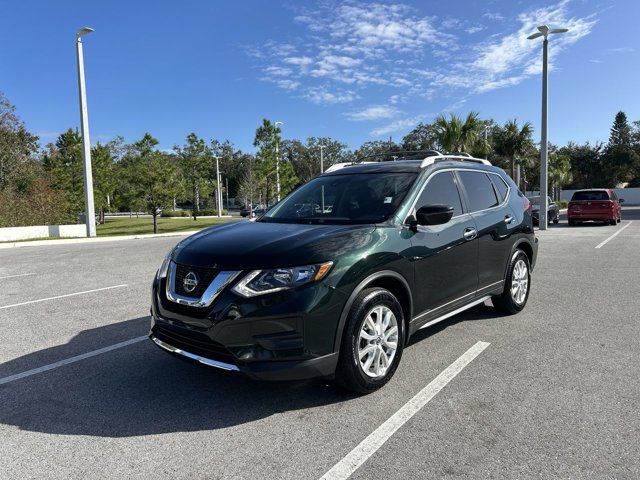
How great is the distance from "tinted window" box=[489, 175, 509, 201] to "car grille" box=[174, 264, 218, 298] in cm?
381

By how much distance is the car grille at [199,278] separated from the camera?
329 cm

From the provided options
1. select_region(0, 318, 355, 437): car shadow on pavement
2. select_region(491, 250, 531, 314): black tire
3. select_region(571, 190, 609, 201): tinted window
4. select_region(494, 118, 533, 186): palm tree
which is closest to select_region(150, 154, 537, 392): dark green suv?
select_region(0, 318, 355, 437): car shadow on pavement

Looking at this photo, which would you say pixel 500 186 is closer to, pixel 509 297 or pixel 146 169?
pixel 509 297

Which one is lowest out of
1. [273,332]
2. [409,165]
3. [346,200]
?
[273,332]

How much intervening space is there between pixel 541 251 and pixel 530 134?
1248 inches

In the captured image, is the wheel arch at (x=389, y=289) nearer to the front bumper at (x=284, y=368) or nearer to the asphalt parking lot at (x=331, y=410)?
the front bumper at (x=284, y=368)

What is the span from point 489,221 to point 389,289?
1962 mm

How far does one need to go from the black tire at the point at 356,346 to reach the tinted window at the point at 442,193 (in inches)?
43.5

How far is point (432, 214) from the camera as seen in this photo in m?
3.91

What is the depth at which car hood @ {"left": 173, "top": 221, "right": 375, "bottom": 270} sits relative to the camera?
3227 mm

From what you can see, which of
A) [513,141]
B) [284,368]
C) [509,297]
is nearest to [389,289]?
[284,368]

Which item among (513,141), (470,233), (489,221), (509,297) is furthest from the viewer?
(513,141)

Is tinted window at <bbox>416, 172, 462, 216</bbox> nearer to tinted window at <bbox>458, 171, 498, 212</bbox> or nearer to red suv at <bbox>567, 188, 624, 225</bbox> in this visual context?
tinted window at <bbox>458, 171, 498, 212</bbox>

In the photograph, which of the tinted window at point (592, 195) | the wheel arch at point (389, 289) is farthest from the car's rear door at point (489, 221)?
the tinted window at point (592, 195)
